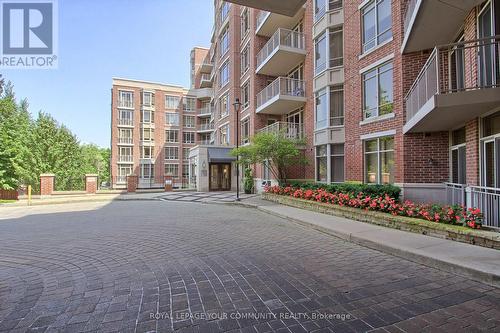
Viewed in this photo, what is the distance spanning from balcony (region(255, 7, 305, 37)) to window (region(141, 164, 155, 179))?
1257 inches

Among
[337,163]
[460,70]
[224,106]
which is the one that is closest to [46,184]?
[224,106]

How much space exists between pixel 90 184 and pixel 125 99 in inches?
1057

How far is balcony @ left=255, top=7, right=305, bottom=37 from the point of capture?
19.9 metres

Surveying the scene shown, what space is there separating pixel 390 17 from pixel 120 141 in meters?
43.4

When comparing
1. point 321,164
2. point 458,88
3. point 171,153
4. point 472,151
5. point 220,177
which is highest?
point 171,153

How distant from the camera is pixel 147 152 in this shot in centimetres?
4697

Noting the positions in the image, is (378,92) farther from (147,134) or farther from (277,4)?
(147,134)

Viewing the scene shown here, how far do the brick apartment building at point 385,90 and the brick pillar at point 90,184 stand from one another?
368 inches

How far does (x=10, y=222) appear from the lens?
411 inches

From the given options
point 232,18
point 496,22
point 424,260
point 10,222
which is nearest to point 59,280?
point 424,260

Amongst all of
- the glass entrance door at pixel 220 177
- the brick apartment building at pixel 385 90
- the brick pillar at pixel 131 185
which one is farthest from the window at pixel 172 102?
the brick apartment building at pixel 385 90

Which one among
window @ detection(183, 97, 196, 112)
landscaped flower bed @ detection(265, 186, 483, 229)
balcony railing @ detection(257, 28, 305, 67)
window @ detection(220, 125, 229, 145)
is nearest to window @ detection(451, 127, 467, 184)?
landscaped flower bed @ detection(265, 186, 483, 229)

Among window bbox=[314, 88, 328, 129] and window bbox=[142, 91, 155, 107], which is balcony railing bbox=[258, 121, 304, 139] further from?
window bbox=[142, 91, 155, 107]

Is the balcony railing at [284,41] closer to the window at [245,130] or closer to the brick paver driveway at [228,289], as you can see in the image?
the window at [245,130]
